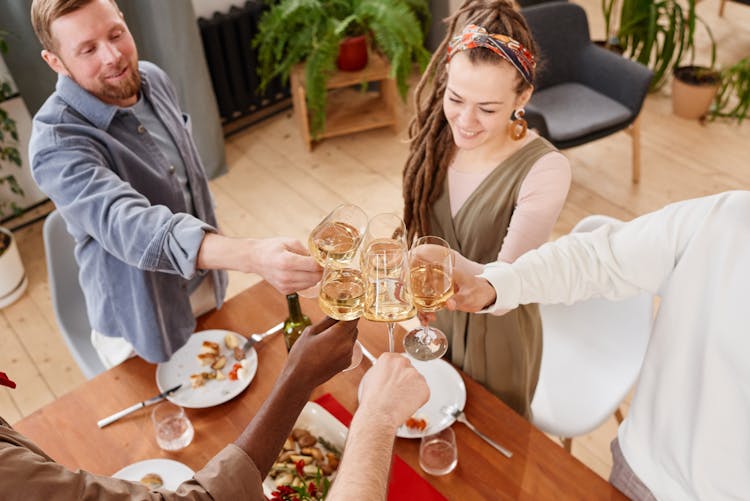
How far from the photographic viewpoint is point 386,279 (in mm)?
1202

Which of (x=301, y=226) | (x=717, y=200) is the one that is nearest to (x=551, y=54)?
(x=301, y=226)

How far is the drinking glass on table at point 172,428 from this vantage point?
5.32ft

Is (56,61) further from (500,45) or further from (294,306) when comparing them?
(500,45)

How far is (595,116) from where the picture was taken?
362cm

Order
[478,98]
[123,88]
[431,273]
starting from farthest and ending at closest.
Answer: [123,88] < [478,98] < [431,273]

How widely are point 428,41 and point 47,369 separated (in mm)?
3483

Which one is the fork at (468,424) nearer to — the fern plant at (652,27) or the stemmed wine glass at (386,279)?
the stemmed wine glass at (386,279)

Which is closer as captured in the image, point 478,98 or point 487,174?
point 478,98

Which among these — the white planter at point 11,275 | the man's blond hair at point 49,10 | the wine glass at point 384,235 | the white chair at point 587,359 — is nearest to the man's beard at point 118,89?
the man's blond hair at point 49,10

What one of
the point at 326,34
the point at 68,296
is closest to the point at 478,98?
the point at 68,296

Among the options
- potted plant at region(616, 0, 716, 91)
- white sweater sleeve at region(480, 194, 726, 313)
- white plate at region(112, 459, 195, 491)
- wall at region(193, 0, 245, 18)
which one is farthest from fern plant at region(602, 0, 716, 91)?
white plate at region(112, 459, 195, 491)

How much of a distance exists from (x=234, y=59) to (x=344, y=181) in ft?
3.60

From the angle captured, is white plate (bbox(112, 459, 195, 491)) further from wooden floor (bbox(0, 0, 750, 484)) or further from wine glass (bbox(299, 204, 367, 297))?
wooden floor (bbox(0, 0, 750, 484))

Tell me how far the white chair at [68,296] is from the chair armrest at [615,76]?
9.65 ft
